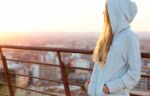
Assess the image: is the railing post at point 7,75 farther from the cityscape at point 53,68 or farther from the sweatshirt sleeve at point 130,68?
the sweatshirt sleeve at point 130,68

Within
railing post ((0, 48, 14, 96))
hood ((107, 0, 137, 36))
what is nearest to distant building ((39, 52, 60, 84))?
railing post ((0, 48, 14, 96))

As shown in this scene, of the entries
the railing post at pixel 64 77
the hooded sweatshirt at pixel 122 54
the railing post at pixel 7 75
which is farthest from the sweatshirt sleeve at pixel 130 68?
the railing post at pixel 7 75

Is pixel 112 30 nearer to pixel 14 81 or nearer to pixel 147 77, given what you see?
pixel 147 77

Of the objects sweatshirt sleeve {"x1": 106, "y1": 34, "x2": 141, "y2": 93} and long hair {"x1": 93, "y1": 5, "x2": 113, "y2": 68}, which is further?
long hair {"x1": 93, "y1": 5, "x2": 113, "y2": 68}

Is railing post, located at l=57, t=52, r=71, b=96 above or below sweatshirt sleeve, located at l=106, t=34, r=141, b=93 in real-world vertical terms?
above

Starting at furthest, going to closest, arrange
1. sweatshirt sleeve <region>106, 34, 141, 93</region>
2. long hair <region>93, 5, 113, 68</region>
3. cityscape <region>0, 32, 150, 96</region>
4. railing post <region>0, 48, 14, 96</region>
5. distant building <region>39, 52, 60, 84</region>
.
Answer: railing post <region>0, 48, 14, 96</region>, distant building <region>39, 52, 60, 84</region>, cityscape <region>0, 32, 150, 96</region>, long hair <region>93, 5, 113, 68</region>, sweatshirt sleeve <region>106, 34, 141, 93</region>

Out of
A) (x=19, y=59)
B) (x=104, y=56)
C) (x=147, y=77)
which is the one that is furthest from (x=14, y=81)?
(x=104, y=56)

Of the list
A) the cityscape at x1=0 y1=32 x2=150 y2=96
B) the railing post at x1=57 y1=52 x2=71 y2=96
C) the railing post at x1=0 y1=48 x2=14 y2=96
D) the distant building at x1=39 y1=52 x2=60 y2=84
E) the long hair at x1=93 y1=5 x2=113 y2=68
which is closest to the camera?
the long hair at x1=93 y1=5 x2=113 y2=68

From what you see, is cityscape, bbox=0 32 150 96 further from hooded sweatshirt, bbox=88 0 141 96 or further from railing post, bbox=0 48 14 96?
hooded sweatshirt, bbox=88 0 141 96

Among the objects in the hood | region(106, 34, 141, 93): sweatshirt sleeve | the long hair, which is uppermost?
the hood

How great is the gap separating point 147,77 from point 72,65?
3.35ft

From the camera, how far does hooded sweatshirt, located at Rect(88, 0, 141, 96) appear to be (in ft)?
9.98

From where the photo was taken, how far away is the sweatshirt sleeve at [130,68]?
3.03 meters

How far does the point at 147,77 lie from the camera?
3.73 meters
